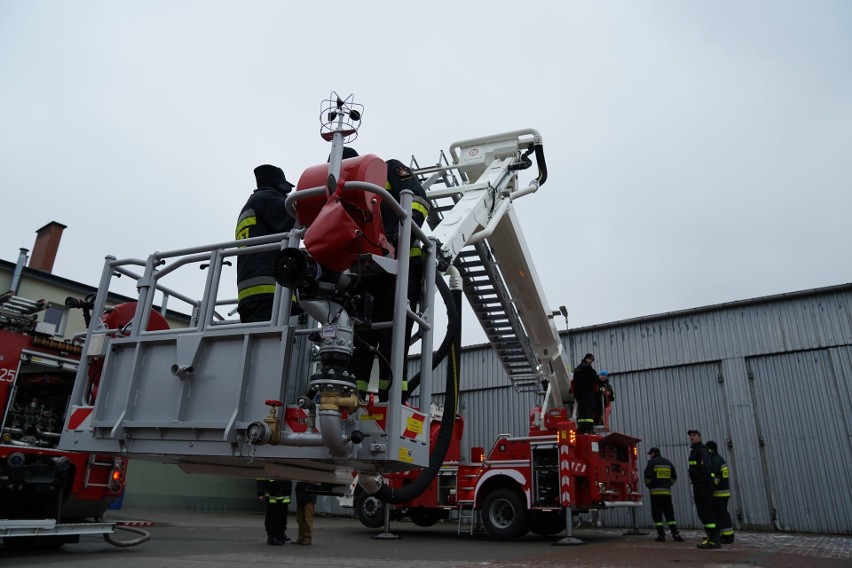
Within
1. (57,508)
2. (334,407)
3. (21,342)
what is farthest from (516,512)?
(334,407)

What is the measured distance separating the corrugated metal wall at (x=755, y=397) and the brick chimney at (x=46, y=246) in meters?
17.4

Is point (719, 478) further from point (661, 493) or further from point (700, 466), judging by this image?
point (661, 493)

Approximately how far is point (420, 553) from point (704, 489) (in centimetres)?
457

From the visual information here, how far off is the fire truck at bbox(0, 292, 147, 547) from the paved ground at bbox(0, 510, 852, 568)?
37cm

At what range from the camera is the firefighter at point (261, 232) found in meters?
4.14

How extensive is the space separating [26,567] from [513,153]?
311 inches

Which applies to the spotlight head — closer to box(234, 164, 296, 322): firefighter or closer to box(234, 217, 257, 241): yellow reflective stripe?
box(234, 164, 296, 322): firefighter

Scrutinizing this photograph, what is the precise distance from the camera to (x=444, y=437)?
404cm

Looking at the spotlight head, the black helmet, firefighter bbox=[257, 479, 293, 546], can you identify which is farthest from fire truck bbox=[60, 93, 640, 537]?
firefighter bbox=[257, 479, 293, 546]

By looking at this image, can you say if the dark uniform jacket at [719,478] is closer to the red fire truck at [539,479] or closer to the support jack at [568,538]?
the red fire truck at [539,479]

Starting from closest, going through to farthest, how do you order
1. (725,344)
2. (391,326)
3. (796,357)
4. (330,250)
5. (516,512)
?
(330,250)
(391,326)
(516,512)
(796,357)
(725,344)

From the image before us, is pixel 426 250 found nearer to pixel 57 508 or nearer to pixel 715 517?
pixel 57 508

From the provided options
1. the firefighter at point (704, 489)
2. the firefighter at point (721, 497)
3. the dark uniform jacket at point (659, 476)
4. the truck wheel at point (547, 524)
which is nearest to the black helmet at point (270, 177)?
the firefighter at point (704, 489)

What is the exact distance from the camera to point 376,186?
328 cm
